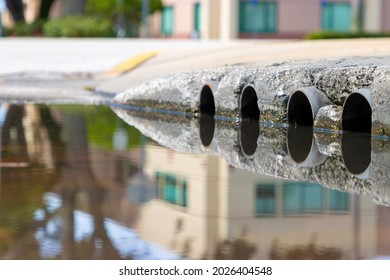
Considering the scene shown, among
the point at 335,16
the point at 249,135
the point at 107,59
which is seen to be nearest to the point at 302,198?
the point at 249,135

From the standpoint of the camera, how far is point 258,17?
197 ft

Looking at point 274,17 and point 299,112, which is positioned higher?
point 299,112

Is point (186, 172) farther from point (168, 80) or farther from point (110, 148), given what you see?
point (168, 80)

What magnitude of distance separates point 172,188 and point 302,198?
1.07 m

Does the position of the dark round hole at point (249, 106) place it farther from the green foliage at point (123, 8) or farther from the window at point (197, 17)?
the green foliage at point (123, 8)

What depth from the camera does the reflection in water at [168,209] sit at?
19.7ft

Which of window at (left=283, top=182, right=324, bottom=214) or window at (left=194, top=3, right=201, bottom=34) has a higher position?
window at (left=283, top=182, right=324, bottom=214)

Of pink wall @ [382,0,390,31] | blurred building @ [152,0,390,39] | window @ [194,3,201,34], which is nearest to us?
blurred building @ [152,0,390,39]

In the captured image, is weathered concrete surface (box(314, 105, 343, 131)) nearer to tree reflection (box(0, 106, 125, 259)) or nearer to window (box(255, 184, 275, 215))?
tree reflection (box(0, 106, 125, 259))

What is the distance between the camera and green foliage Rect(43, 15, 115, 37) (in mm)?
43094

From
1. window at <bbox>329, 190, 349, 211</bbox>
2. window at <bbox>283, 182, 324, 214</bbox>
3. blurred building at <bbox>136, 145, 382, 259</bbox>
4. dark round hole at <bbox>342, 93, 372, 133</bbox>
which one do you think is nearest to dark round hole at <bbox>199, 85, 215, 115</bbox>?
dark round hole at <bbox>342, 93, 372, 133</bbox>

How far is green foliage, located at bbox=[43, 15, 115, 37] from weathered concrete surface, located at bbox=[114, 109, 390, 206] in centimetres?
2869

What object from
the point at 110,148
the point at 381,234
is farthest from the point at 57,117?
the point at 381,234

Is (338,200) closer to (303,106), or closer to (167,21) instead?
(303,106)
